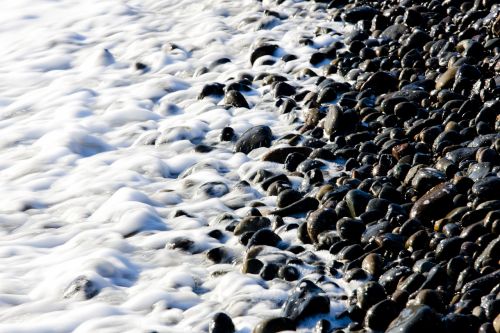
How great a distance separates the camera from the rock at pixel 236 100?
571 centimetres

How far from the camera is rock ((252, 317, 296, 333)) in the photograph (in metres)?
3.27

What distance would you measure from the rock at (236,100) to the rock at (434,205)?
6.81 feet

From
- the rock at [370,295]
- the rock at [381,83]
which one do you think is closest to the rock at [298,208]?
the rock at [370,295]

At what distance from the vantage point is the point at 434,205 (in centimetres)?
384

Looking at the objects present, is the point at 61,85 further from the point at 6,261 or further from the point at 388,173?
the point at 388,173

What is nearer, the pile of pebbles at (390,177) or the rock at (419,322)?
the rock at (419,322)

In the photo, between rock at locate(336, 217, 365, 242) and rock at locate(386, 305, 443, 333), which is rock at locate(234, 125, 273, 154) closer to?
rock at locate(336, 217, 365, 242)

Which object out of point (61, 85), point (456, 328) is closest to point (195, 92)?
point (61, 85)

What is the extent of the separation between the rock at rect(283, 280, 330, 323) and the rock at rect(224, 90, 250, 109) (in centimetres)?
241

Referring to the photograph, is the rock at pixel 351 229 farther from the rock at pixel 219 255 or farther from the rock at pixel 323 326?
the rock at pixel 323 326

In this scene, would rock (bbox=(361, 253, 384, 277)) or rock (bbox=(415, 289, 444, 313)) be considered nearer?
rock (bbox=(415, 289, 444, 313))

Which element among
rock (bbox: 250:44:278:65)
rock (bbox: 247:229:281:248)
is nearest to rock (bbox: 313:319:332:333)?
rock (bbox: 247:229:281:248)

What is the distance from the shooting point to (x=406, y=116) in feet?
16.2

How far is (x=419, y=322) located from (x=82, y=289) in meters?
1.58
